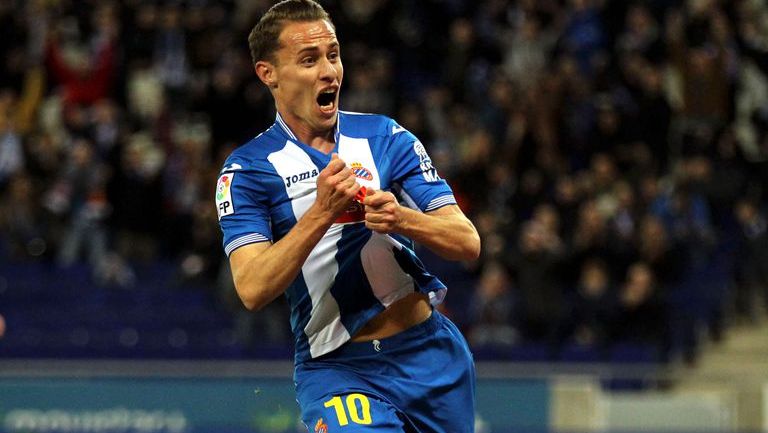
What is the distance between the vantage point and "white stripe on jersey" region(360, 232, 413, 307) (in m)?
5.18

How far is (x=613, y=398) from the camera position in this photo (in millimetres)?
12883

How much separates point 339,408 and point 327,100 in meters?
1.22

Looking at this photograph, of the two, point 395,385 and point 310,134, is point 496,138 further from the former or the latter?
point 395,385

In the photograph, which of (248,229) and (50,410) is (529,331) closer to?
(50,410)

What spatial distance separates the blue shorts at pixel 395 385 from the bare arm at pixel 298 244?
1.77ft

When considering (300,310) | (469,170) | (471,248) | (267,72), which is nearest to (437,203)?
(471,248)

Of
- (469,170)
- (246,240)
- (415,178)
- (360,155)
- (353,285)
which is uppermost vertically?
(360,155)

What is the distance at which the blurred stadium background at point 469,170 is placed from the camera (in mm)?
15758

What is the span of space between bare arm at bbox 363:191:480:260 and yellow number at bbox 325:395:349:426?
2.33ft

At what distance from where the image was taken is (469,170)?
16828mm

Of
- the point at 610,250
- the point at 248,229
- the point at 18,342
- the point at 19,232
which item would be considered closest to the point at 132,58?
the point at 19,232

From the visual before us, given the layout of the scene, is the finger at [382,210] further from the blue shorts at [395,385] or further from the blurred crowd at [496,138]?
the blurred crowd at [496,138]

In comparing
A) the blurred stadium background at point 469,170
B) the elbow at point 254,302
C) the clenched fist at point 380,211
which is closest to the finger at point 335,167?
the clenched fist at point 380,211

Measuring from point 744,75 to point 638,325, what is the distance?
4714mm
